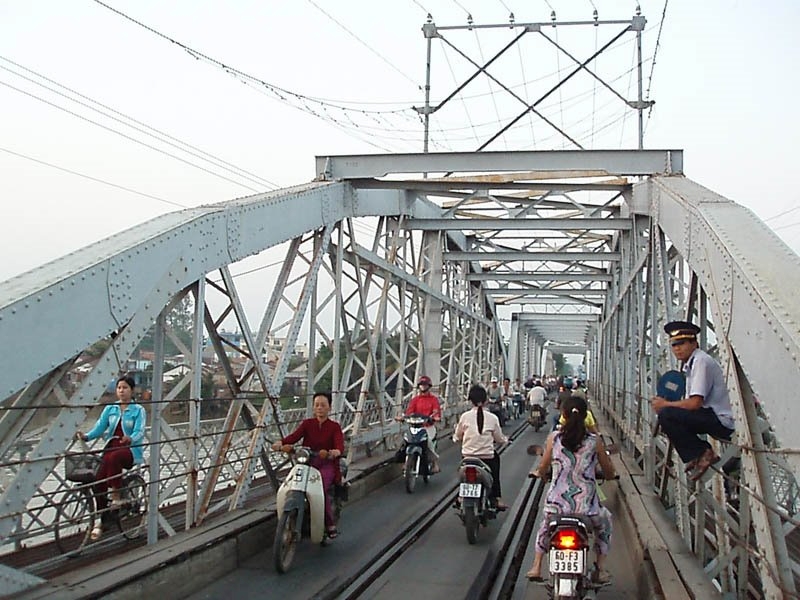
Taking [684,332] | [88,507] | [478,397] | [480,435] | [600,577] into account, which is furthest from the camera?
[478,397]

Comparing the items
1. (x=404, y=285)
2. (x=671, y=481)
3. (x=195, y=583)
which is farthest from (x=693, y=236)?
(x=404, y=285)

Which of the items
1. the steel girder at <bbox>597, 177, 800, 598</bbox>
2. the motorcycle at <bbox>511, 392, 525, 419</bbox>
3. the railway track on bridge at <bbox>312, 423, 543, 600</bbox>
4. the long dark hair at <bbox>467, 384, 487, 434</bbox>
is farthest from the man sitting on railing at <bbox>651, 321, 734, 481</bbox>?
the motorcycle at <bbox>511, 392, 525, 419</bbox>

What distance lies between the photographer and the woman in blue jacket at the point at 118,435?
7137mm

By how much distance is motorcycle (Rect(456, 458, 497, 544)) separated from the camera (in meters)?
8.31

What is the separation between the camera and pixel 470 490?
27.6 ft

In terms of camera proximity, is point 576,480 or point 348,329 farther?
point 348,329

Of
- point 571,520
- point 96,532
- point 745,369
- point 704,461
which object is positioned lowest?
point 96,532

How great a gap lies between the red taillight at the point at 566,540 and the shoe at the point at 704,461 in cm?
85

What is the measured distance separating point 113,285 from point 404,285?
9.95 meters

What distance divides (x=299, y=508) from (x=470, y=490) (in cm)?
203

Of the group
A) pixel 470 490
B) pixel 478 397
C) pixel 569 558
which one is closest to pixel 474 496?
pixel 470 490

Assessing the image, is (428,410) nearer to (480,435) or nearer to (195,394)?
(480,435)

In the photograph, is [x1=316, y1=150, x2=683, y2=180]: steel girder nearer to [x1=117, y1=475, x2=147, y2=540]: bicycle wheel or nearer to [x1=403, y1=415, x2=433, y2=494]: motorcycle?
[x1=403, y1=415, x2=433, y2=494]: motorcycle

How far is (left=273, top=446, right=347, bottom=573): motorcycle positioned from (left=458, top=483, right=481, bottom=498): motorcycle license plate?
4.99 ft
